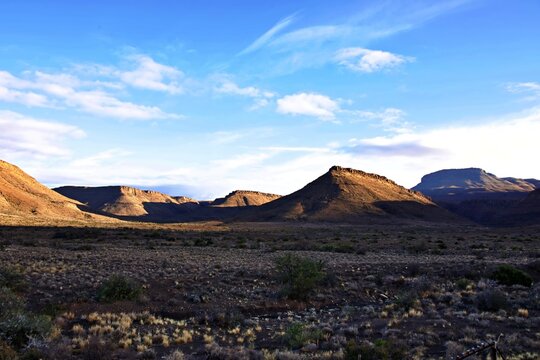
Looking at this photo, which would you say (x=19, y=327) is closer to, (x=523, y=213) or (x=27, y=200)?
(x=27, y=200)

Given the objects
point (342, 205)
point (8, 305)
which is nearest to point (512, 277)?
point (8, 305)

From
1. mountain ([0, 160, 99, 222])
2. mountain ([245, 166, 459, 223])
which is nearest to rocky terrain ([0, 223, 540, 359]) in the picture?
mountain ([0, 160, 99, 222])

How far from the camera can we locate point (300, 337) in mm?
11547

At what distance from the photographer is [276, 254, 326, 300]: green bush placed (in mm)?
18281

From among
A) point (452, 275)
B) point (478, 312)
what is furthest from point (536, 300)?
point (452, 275)

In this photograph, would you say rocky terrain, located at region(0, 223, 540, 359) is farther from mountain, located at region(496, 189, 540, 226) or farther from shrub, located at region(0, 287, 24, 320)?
mountain, located at region(496, 189, 540, 226)

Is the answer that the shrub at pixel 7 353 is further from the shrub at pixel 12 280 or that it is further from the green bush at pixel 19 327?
the shrub at pixel 12 280

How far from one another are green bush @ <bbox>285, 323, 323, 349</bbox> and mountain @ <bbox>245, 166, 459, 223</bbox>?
4090 inches

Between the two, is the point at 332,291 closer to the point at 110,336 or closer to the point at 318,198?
the point at 110,336

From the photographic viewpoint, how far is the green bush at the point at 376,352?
9.77 meters

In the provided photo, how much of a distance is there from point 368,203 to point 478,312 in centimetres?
11734

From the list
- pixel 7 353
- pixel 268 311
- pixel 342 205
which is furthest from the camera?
pixel 342 205

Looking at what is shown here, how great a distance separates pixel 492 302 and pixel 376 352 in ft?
→ 26.2

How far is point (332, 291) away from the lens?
19859 mm
